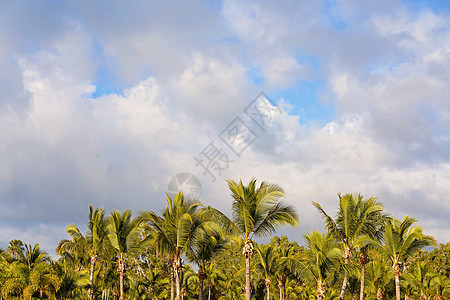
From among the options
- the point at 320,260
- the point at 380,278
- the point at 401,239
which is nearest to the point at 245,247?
the point at 320,260

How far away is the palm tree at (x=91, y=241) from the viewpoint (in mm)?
37281

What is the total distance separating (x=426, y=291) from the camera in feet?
138

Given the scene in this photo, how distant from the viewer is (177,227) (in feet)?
88.3

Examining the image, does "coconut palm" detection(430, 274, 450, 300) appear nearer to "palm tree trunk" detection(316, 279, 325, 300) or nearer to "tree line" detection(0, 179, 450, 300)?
"tree line" detection(0, 179, 450, 300)

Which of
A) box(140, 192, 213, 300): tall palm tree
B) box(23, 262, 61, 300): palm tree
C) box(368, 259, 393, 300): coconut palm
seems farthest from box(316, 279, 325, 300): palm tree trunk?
box(23, 262, 61, 300): palm tree

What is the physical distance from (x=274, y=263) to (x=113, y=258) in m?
18.2

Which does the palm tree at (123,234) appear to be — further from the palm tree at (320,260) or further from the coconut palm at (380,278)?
the coconut palm at (380,278)

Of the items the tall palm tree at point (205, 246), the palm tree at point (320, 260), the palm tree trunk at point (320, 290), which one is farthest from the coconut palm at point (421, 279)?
the tall palm tree at point (205, 246)

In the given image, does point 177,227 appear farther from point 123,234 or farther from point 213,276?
point 213,276

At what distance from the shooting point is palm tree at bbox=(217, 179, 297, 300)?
79.1 ft

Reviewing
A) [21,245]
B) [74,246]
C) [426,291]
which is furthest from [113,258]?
[426,291]

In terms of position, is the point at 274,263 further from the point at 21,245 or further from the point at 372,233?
the point at 21,245

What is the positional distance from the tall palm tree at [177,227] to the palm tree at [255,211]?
298cm

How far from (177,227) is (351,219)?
12175mm
